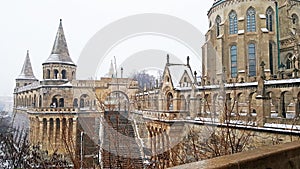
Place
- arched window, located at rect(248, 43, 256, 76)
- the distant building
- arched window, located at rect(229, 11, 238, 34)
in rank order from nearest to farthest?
arched window, located at rect(248, 43, 256, 76) < arched window, located at rect(229, 11, 238, 34) < the distant building

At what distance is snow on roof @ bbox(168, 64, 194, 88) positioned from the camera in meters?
20.7

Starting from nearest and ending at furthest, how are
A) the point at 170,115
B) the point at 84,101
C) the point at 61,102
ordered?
the point at 170,115 < the point at 61,102 < the point at 84,101

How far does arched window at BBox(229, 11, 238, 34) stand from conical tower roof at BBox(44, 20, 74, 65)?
18516 mm

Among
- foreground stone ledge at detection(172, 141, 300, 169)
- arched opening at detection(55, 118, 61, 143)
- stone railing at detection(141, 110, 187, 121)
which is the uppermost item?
foreground stone ledge at detection(172, 141, 300, 169)

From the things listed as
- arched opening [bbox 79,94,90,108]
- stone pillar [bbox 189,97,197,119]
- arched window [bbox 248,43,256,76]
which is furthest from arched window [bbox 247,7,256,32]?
arched opening [bbox 79,94,90,108]

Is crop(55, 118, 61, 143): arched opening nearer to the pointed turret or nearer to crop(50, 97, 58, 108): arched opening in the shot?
crop(50, 97, 58, 108): arched opening

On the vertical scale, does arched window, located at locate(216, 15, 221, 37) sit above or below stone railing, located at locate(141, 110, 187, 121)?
above

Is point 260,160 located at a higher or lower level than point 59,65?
lower

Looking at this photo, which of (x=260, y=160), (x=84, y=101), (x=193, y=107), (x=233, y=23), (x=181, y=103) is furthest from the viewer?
(x=84, y=101)

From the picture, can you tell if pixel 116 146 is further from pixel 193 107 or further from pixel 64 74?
pixel 64 74

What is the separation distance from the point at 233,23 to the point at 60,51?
19.7 metres

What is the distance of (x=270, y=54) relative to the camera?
25047 millimetres

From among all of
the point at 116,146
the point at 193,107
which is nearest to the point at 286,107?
the point at 193,107

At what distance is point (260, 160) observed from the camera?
2.30 metres
